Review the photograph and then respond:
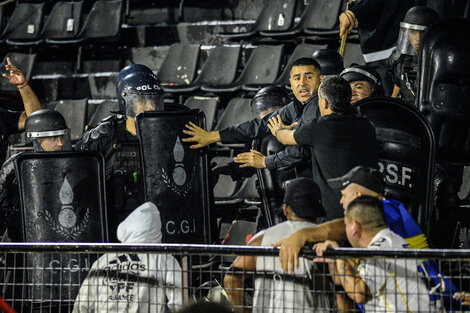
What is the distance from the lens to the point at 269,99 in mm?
7629

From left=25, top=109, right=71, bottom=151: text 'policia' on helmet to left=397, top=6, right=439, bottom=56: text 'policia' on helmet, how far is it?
3060 mm

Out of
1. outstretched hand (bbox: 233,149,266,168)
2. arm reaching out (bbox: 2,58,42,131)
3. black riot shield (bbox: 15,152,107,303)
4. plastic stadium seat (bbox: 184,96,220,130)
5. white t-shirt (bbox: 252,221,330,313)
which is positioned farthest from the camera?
plastic stadium seat (bbox: 184,96,220,130)

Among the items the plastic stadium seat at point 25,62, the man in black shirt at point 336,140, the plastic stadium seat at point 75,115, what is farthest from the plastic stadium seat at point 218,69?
the man in black shirt at point 336,140

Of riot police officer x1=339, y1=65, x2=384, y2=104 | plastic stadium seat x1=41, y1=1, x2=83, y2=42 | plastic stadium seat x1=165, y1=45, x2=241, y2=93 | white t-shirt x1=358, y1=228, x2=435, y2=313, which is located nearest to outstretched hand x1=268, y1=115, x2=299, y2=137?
riot police officer x1=339, y1=65, x2=384, y2=104

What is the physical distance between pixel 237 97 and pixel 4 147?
8.76 feet

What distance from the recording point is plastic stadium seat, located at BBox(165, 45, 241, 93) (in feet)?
33.0

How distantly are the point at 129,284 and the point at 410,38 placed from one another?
12.8 feet

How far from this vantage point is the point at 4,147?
8305mm

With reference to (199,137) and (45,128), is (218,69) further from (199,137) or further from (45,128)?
(199,137)

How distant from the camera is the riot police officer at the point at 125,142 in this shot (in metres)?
7.03

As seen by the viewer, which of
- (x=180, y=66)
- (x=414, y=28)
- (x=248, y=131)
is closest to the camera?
(x=248, y=131)

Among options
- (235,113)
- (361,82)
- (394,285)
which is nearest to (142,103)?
(361,82)

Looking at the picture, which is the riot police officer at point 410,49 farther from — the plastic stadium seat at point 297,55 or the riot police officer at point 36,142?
the riot police officer at point 36,142

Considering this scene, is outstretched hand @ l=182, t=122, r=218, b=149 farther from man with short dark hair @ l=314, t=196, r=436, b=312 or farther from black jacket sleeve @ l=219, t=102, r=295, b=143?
man with short dark hair @ l=314, t=196, r=436, b=312
